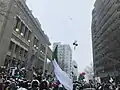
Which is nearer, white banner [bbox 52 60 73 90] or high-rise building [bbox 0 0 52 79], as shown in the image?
white banner [bbox 52 60 73 90]

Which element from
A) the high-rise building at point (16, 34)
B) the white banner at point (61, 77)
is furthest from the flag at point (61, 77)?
the high-rise building at point (16, 34)

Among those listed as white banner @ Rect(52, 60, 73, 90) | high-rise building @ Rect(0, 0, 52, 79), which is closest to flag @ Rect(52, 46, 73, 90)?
white banner @ Rect(52, 60, 73, 90)

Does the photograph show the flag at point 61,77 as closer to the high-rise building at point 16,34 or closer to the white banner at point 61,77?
the white banner at point 61,77

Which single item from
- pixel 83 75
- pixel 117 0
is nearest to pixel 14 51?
pixel 83 75

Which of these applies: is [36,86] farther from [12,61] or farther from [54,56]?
[12,61]

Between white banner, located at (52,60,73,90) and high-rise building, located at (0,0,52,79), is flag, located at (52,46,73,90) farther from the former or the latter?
high-rise building, located at (0,0,52,79)

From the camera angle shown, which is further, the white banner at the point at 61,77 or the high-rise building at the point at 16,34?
the high-rise building at the point at 16,34

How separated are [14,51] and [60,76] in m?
25.8

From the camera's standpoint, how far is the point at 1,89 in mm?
10023

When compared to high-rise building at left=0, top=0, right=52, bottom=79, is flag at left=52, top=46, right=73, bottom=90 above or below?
below

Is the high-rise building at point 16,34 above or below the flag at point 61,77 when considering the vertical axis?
above

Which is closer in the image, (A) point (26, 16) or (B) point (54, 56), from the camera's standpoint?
(B) point (54, 56)

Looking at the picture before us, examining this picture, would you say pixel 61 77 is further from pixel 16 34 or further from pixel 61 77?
pixel 16 34

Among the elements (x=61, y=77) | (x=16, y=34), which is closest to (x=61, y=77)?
(x=61, y=77)
